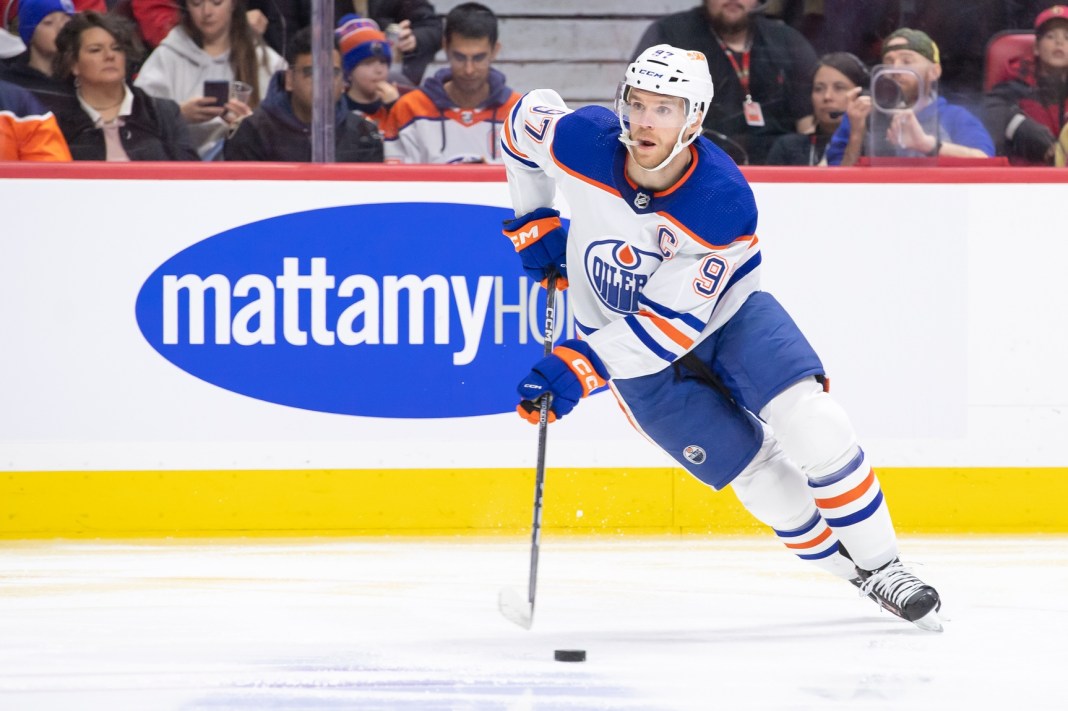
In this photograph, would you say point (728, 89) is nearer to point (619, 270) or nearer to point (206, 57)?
point (619, 270)

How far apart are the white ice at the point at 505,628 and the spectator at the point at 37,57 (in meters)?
1.22

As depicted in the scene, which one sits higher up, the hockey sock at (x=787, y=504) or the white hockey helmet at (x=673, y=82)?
the white hockey helmet at (x=673, y=82)

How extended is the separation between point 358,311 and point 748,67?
50.0 inches

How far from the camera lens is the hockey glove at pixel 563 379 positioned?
269 cm

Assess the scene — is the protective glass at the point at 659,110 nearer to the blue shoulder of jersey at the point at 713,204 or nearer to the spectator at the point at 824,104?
the blue shoulder of jersey at the point at 713,204

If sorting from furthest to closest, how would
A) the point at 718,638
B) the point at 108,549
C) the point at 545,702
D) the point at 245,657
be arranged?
the point at 108,549 < the point at 718,638 < the point at 245,657 < the point at 545,702

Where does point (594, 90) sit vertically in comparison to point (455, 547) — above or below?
above

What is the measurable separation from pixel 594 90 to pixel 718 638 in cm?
172

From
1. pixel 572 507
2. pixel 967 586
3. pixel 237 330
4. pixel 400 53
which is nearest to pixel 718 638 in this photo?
pixel 967 586

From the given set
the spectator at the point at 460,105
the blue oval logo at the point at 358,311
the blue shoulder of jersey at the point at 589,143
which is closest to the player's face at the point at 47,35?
the blue oval logo at the point at 358,311

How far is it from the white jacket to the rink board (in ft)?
0.73

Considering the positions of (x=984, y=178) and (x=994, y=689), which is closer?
(x=994, y=689)

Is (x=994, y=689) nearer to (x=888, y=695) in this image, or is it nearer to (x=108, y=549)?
(x=888, y=695)

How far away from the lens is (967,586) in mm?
3264
